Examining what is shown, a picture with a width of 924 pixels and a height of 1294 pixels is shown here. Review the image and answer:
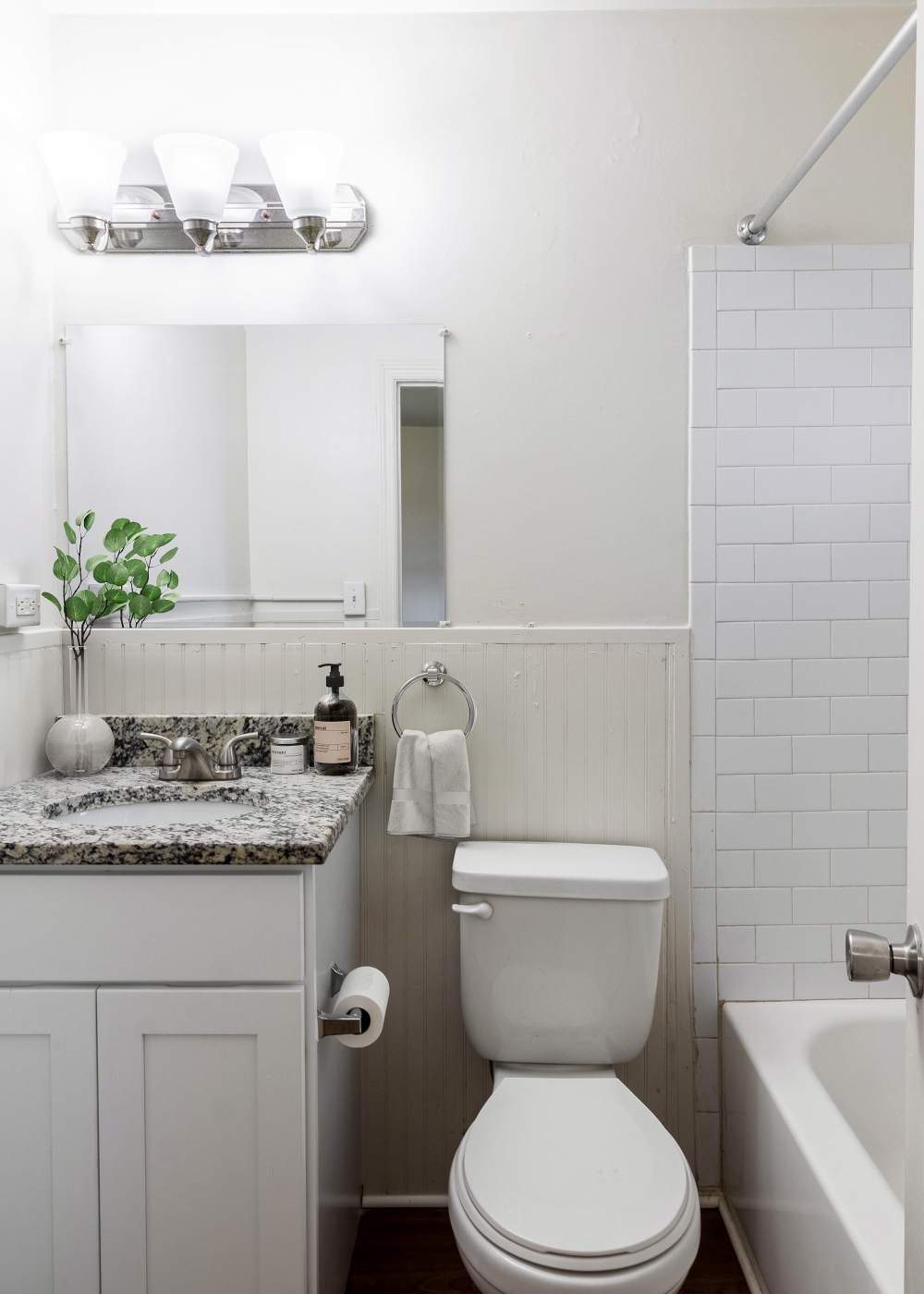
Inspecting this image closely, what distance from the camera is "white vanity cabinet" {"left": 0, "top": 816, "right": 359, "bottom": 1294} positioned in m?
1.30

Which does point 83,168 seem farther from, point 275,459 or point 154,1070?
point 154,1070

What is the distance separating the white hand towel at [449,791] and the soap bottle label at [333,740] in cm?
16

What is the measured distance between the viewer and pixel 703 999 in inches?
75.5

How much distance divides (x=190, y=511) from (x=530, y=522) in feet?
2.27

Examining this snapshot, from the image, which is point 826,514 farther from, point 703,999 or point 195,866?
point 195,866

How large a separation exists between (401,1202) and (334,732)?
1.01m

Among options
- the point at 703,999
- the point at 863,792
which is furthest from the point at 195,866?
the point at 863,792

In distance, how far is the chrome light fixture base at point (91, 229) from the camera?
1753 millimetres

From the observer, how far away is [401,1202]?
76.2 inches

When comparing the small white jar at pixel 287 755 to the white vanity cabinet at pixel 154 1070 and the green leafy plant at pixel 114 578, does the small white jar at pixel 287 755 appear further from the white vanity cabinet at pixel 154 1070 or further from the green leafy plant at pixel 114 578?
the white vanity cabinet at pixel 154 1070

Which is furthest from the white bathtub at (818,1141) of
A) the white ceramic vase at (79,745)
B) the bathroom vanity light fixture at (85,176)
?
the bathroom vanity light fixture at (85,176)

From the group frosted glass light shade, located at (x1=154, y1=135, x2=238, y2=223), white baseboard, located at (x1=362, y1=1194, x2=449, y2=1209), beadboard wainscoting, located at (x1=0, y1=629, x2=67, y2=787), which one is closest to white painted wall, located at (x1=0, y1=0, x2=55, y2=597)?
beadboard wainscoting, located at (x1=0, y1=629, x2=67, y2=787)

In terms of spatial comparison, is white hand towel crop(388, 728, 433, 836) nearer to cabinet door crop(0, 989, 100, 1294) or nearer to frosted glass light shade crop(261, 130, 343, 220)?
cabinet door crop(0, 989, 100, 1294)

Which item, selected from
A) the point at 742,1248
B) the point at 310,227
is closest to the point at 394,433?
the point at 310,227
